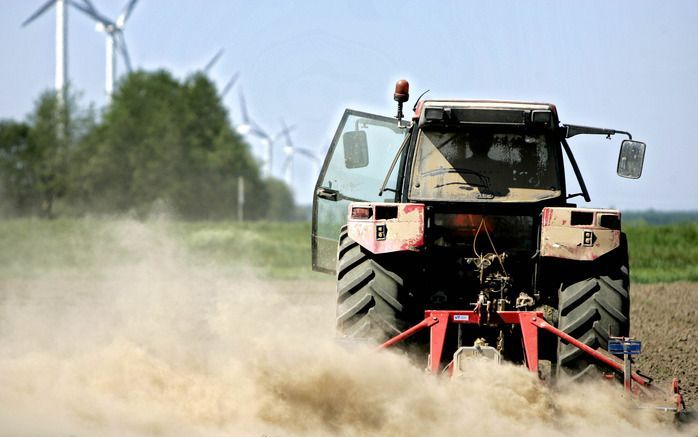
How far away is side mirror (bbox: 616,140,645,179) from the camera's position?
808cm

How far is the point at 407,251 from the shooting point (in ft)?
24.1

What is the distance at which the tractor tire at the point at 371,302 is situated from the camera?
7.35m

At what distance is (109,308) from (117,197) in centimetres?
6005

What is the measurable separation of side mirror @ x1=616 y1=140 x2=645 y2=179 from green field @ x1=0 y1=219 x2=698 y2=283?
13.5 m

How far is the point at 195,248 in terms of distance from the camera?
28.2 m

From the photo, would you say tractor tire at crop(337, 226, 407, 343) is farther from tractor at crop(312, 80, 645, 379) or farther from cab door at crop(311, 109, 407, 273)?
cab door at crop(311, 109, 407, 273)

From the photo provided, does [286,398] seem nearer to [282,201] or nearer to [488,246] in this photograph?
[488,246]

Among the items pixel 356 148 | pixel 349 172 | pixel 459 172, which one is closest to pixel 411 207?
pixel 459 172

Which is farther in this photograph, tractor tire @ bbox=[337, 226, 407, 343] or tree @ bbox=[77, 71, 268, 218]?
tree @ bbox=[77, 71, 268, 218]

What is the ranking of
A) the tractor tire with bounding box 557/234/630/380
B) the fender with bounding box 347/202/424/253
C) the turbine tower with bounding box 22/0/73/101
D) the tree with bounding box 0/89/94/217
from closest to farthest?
1. the tractor tire with bounding box 557/234/630/380
2. the fender with bounding box 347/202/424/253
3. the turbine tower with bounding box 22/0/73/101
4. the tree with bounding box 0/89/94/217

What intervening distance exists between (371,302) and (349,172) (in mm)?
2226

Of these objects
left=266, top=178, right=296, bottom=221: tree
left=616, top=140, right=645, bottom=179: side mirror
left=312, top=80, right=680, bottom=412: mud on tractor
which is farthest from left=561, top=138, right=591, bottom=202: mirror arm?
left=266, top=178, right=296, bottom=221: tree

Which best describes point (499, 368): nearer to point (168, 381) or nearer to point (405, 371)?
point (405, 371)

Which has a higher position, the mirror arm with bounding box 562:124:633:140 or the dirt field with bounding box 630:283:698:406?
the mirror arm with bounding box 562:124:633:140
